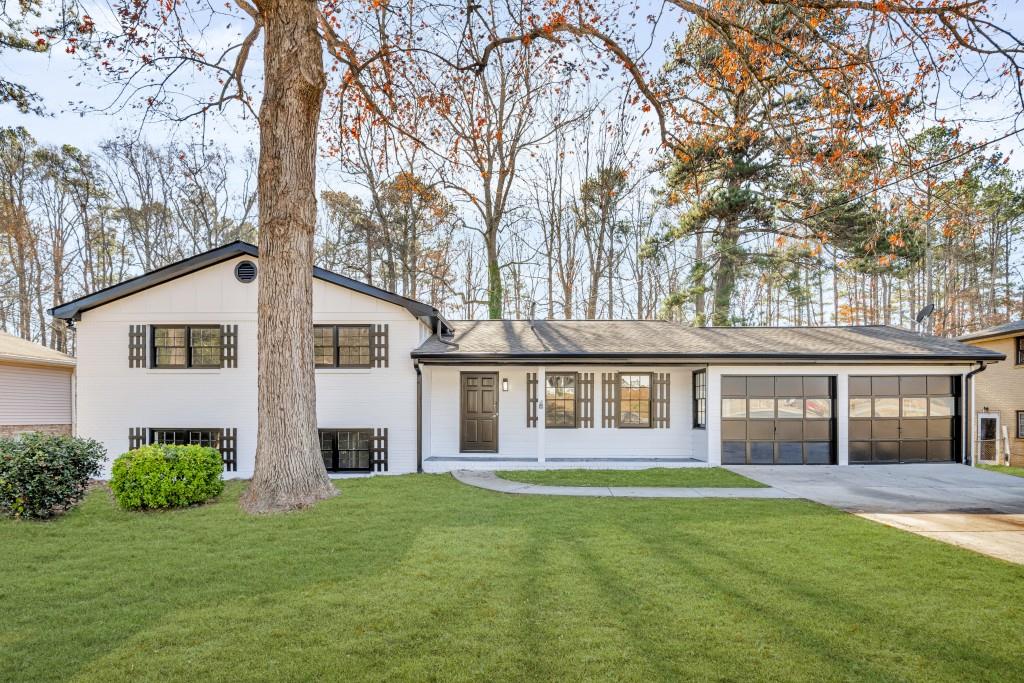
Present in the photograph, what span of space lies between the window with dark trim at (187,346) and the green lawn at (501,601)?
4.94 metres

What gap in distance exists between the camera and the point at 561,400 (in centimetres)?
1193

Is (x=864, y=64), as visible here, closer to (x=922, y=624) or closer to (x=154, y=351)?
(x=922, y=624)

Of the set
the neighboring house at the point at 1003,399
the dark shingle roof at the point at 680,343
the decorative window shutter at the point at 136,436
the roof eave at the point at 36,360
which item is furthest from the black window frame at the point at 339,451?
the neighboring house at the point at 1003,399

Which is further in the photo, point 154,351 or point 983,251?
point 983,251

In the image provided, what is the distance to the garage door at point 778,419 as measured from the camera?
11328 mm

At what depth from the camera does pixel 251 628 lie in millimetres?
3682

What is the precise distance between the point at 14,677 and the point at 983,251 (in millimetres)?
31141

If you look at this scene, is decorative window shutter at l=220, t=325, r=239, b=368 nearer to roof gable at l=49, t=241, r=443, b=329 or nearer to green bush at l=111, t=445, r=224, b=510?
roof gable at l=49, t=241, r=443, b=329

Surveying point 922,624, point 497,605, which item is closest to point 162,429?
point 497,605

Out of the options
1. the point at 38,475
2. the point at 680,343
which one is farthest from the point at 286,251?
the point at 680,343

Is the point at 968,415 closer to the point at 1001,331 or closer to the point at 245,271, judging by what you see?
the point at 1001,331

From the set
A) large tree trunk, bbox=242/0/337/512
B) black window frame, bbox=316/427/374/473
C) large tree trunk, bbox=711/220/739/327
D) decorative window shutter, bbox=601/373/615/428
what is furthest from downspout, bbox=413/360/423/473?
large tree trunk, bbox=711/220/739/327

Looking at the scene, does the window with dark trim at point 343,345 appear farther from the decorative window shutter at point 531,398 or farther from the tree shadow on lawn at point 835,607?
the tree shadow on lawn at point 835,607

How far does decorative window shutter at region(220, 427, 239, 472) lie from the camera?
11.0 meters
